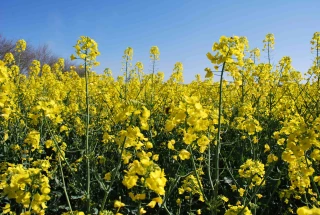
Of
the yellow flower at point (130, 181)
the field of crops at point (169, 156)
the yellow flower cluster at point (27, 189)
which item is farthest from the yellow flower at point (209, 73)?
the yellow flower cluster at point (27, 189)

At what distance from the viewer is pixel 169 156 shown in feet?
11.3

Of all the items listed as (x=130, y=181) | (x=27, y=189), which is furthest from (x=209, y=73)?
(x=27, y=189)

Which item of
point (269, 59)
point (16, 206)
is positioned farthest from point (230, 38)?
point (269, 59)

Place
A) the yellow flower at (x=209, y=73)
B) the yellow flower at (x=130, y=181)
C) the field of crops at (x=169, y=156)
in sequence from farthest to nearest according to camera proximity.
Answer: the yellow flower at (x=209, y=73), the field of crops at (x=169, y=156), the yellow flower at (x=130, y=181)

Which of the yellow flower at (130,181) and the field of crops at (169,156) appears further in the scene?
the field of crops at (169,156)

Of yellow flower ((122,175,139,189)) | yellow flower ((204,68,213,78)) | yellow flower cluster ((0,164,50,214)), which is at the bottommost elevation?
yellow flower cluster ((0,164,50,214))

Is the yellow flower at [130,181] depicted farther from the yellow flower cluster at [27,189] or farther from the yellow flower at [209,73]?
the yellow flower at [209,73]

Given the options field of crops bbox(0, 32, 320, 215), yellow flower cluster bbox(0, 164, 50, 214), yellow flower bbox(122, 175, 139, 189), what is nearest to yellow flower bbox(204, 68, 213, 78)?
field of crops bbox(0, 32, 320, 215)

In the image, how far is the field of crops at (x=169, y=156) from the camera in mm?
1691

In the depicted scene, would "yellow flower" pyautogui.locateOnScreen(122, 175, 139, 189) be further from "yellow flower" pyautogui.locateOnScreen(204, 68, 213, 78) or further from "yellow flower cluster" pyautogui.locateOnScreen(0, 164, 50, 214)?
"yellow flower" pyautogui.locateOnScreen(204, 68, 213, 78)

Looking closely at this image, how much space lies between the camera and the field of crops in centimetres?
169

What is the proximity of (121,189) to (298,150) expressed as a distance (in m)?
2.09

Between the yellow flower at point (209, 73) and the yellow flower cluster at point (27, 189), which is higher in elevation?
the yellow flower at point (209, 73)

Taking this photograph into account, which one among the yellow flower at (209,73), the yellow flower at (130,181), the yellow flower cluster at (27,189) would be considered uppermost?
the yellow flower at (209,73)
